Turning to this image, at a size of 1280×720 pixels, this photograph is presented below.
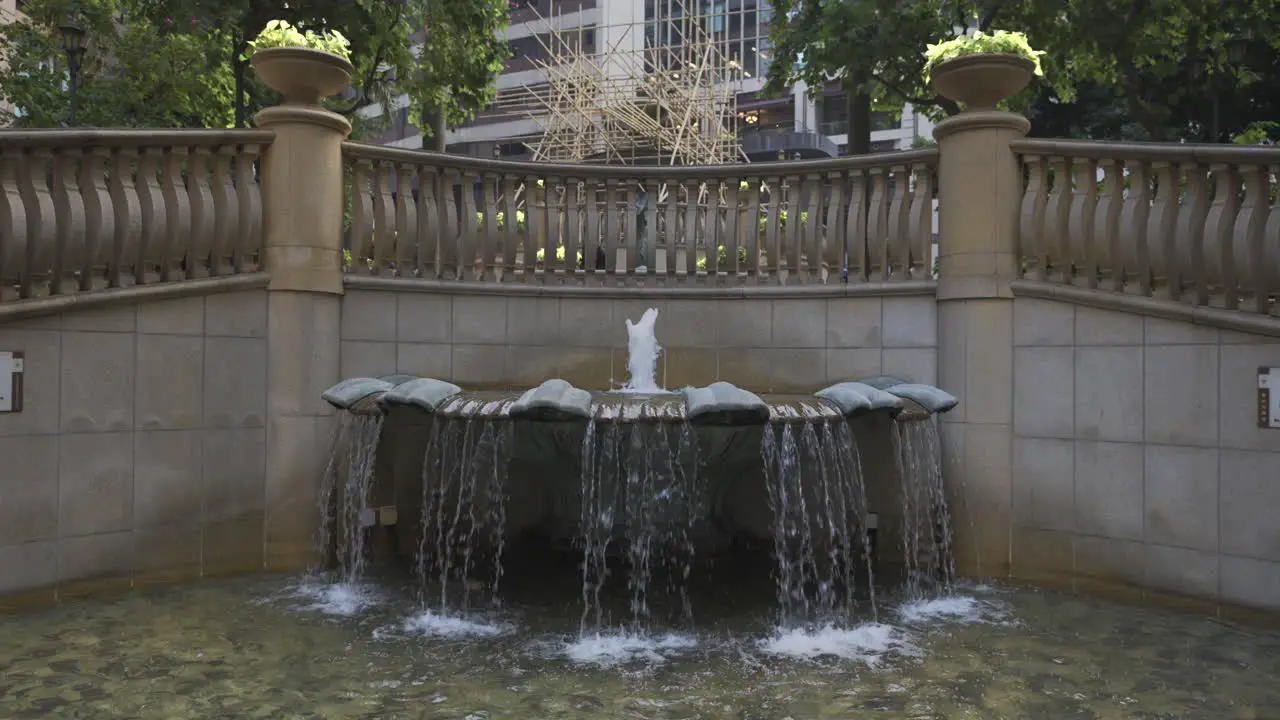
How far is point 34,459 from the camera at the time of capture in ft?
19.3

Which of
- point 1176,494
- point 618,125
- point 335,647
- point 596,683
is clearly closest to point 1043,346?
point 1176,494

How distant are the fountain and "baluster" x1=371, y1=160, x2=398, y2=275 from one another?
117cm

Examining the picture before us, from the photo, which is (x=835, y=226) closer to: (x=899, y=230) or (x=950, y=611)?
(x=899, y=230)

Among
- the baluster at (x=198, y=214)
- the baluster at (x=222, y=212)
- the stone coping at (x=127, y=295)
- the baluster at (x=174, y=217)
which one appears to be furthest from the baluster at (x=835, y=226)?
the baluster at (x=174, y=217)

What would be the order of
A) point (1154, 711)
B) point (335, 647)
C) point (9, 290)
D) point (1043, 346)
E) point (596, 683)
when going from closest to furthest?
point (1154, 711), point (596, 683), point (335, 647), point (9, 290), point (1043, 346)

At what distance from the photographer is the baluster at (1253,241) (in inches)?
228

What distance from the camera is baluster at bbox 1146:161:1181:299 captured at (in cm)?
622

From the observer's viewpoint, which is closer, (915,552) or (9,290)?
A: (9,290)

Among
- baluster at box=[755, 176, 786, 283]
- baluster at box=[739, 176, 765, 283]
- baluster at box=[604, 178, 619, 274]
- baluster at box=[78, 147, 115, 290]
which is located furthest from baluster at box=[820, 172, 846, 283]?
baluster at box=[78, 147, 115, 290]

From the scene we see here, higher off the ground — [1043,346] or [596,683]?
[1043,346]

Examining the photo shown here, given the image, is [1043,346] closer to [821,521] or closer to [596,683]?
[821,521]

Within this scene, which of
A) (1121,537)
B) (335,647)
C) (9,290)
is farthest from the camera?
(1121,537)

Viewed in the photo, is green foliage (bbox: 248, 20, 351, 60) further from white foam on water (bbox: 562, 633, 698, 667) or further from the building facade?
the building facade

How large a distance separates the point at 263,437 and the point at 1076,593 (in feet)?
20.8
